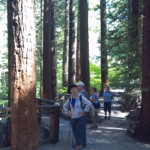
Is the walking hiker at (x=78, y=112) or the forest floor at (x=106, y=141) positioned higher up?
the walking hiker at (x=78, y=112)

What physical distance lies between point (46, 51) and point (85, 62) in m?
4.20

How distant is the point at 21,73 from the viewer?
3850 mm

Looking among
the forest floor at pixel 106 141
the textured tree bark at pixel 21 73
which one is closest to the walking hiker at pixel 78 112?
the forest floor at pixel 106 141

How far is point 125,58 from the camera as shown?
920 centimetres

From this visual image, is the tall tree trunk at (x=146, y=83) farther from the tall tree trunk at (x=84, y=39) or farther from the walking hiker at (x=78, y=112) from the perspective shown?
the tall tree trunk at (x=84, y=39)

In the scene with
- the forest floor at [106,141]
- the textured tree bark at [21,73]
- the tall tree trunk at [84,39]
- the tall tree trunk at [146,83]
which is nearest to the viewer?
the textured tree bark at [21,73]

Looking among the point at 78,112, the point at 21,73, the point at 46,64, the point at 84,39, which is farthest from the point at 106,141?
the point at 46,64

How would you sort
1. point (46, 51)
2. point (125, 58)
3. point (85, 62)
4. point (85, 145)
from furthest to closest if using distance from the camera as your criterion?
point (46, 51) → point (85, 62) → point (125, 58) → point (85, 145)

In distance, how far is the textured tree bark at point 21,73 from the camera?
12.6 ft

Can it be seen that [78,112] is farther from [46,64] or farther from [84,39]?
[46,64]

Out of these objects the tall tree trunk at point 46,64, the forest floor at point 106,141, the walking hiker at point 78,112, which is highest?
the tall tree trunk at point 46,64

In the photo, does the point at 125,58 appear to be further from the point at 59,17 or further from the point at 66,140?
the point at 59,17

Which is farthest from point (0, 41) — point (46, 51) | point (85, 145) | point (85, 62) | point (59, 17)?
point (85, 145)

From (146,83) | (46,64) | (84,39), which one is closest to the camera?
(146,83)
